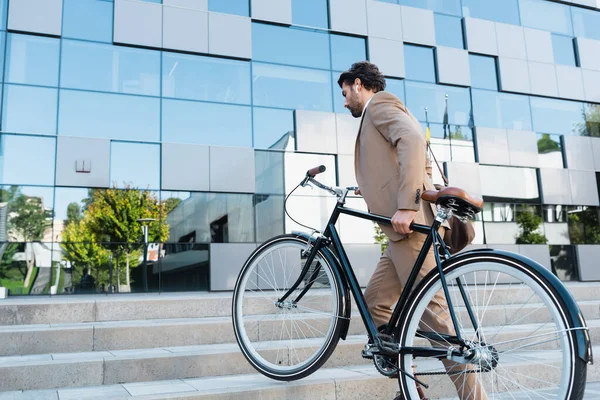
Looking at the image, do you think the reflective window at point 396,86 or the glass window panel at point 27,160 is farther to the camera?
the reflective window at point 396,86

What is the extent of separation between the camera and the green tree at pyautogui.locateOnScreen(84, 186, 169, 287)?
11.8 meters

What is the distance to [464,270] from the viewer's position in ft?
8.04

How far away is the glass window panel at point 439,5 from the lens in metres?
16.0

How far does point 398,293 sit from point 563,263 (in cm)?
1456

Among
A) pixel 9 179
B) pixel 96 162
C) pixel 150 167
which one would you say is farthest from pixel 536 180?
pixel 9 179

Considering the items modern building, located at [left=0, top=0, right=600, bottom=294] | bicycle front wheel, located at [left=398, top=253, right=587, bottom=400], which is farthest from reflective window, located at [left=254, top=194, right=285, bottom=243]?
bicycle front wheel, located at [left=398, top=253, right=587, bottom=400]

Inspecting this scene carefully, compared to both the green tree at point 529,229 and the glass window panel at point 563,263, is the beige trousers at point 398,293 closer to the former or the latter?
the green tree at point 529,229

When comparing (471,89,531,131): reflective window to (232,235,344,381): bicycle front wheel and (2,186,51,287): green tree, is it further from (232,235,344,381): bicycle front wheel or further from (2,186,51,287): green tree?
(232,235,344,381): bicycle front wheel

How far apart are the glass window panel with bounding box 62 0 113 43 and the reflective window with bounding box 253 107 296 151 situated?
399 centimetres

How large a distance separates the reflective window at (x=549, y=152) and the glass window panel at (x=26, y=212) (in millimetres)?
13739

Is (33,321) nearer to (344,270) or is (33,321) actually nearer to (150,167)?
(344,270)

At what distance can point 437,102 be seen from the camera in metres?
15.5

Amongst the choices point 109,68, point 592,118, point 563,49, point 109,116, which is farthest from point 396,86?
point 109,116

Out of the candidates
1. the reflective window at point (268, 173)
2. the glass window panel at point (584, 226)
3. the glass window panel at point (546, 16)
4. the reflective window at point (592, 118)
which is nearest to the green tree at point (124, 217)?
the reflective window at point (268, 173)
